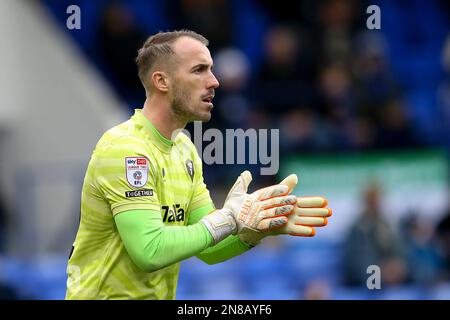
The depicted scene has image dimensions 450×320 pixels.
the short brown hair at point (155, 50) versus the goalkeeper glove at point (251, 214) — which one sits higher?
the short brown hair at point (155, 50)

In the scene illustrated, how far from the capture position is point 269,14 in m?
15.5

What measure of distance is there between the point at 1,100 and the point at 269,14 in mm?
4054

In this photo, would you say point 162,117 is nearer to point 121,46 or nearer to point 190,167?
point 190,167

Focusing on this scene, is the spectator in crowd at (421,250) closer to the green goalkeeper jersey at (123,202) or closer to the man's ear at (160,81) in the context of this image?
the green goalkeeper jersey at (123,202)

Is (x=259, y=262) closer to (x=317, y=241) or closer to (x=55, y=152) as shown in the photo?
(x=317, y=241)

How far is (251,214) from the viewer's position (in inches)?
226

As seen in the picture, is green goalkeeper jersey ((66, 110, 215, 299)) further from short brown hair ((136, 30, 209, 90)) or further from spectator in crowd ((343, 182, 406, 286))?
spectator in crowd ((343, 182, 406, 286))

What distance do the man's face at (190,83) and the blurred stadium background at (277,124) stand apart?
5500 millimetres

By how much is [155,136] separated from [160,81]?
0.31 m

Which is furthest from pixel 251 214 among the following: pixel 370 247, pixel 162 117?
pixel 370 247

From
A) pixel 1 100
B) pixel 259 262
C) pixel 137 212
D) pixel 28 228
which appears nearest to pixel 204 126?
pixel 259 262

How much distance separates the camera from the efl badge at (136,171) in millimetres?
5680

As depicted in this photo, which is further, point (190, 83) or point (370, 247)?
point (370, 247)

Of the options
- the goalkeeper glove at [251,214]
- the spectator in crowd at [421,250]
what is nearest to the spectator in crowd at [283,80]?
the spectator in crowd at [421,250]
